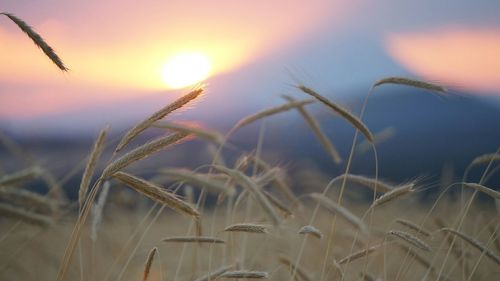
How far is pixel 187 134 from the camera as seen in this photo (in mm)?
2242

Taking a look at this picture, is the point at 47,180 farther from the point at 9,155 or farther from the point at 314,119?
the point at 314,119

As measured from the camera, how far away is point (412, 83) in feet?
9.45

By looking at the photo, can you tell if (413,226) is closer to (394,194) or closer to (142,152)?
(394,194)

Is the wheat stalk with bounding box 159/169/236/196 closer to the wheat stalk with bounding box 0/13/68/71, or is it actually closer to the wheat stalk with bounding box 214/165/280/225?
the wheat stalk with bounding box 214/165/280/225

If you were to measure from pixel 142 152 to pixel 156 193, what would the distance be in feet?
0.43

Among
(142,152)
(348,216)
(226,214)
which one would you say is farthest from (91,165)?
(226,214)

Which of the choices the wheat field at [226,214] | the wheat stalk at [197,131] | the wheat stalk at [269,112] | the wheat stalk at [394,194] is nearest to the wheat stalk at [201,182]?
the wheat field at [226,214]

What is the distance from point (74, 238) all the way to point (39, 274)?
6.99 ft

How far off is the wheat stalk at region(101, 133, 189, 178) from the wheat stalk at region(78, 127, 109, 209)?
0.12m

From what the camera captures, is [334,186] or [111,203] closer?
[111,203]

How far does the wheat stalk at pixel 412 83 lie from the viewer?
2.82 meters

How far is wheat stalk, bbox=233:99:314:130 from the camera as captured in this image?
3.17 meters

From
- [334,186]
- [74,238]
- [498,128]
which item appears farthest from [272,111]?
[334,186]

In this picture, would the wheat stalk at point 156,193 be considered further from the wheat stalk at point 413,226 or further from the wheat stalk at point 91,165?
the wheat stalk at point 413,226
